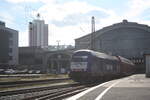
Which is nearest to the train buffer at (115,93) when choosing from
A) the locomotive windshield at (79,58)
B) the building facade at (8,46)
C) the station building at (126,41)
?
the locomotive windshield at (79,58)

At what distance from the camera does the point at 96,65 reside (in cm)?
3097

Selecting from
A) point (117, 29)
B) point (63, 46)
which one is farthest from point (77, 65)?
point (63, 46)

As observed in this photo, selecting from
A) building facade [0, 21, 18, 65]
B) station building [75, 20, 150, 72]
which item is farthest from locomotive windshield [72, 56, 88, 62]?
building facade [0, 21, 18, 65]

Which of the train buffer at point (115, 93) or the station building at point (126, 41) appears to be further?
the station building at point (126, 41)

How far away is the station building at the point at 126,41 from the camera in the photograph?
97812 millimetres

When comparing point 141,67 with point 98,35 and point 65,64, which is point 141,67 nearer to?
point 98,35

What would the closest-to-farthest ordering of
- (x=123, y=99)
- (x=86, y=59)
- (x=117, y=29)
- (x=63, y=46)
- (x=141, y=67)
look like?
(x=123, y=99)
(x=86, y=59)
(x=141, y=67)
(x=117, y=29)
(x=63, y=46)

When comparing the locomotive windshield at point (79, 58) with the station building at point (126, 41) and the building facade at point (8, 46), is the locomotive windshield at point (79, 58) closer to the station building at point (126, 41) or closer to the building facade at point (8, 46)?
the station building at point (126, 41)

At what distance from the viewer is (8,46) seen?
10650 centimetres

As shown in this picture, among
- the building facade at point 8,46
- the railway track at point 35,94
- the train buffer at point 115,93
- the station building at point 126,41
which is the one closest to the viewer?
the train buffer at point 115,93

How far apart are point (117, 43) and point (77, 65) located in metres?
72.9

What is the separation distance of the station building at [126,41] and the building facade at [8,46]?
25.9 m

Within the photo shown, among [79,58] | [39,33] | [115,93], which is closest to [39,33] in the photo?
[39,33]

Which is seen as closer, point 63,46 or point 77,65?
point 77,65
